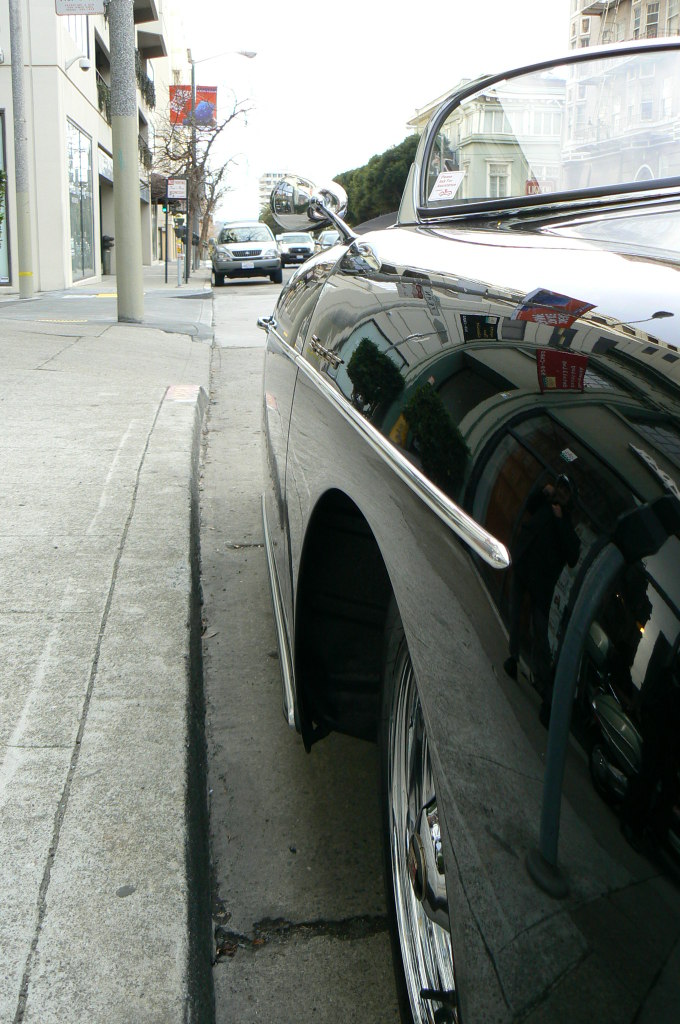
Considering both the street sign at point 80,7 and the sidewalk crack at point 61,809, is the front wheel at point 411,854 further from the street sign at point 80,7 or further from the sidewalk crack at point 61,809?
the street sign at point 80,7

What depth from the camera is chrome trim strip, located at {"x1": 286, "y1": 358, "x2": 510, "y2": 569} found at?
3.47ft

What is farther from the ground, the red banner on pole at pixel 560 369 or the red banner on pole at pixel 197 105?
the red banner on pole at pixel 197 105

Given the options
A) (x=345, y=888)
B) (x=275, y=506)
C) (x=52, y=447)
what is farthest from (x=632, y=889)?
(x=52, y=447)

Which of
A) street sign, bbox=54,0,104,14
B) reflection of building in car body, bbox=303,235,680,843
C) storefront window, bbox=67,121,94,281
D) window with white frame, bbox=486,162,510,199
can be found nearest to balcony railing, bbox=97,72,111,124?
storefront window, bbox=67,121,94,281

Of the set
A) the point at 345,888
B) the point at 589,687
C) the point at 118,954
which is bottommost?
the point at 345,888

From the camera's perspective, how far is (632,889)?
2.66 ft

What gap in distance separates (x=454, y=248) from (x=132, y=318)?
10990 mm

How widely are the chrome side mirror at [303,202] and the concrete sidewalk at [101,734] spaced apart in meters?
1.27

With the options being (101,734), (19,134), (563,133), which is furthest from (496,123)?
(19,134)

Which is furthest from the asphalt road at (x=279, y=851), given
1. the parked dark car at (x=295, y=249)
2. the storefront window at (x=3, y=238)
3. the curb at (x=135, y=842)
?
the parked dark car at (x=295, y=249)

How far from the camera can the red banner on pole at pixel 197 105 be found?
111 feet

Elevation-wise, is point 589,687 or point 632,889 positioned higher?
point 589,687

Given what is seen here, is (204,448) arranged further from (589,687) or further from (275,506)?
(589,687)

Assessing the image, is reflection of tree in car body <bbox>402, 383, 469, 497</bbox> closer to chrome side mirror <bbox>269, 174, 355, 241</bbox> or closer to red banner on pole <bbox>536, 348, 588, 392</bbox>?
red banner on pole <bbox>536, 348, 588, 392</bbox>
